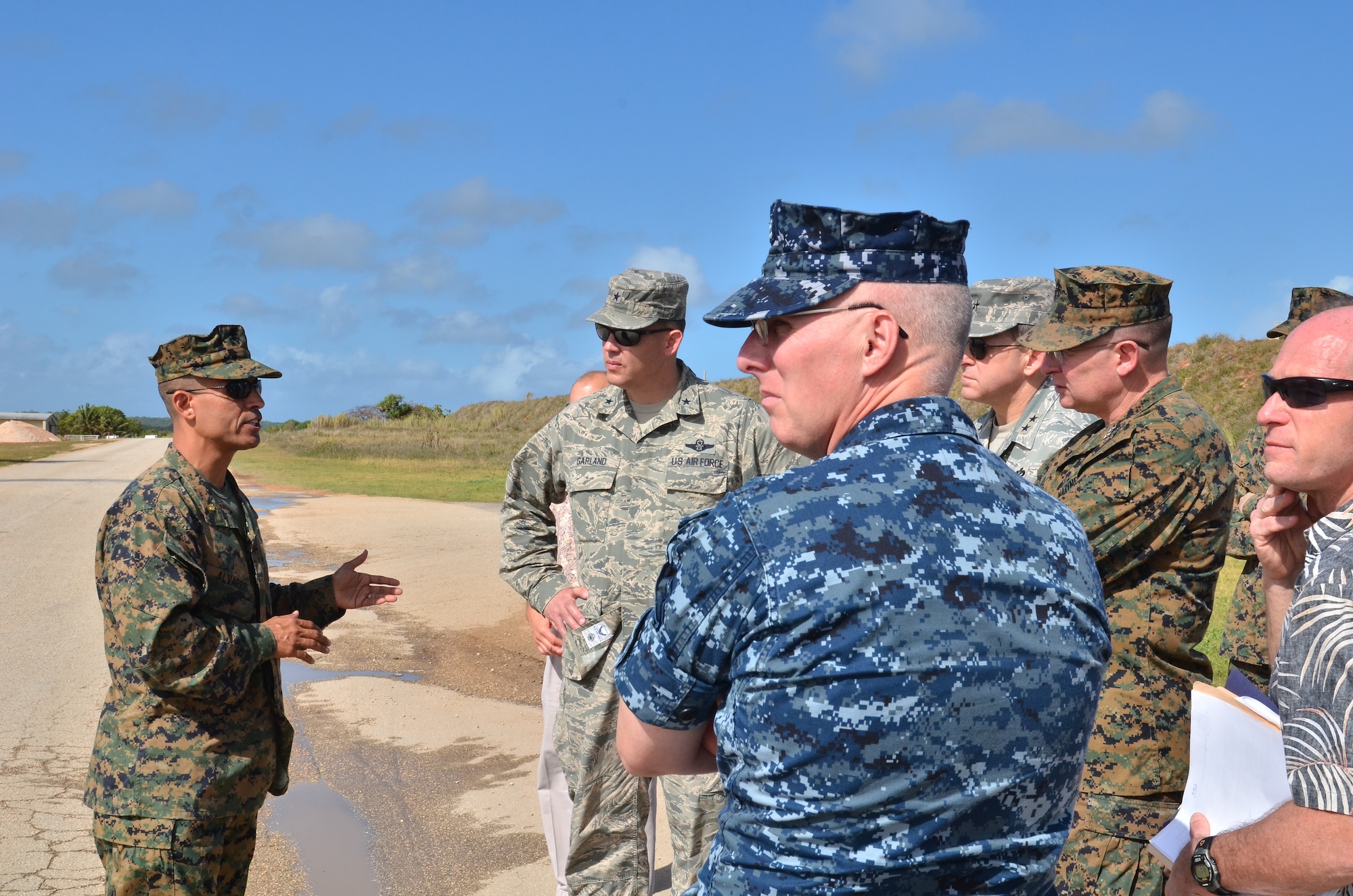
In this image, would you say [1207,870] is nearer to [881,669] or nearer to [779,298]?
[881,669]

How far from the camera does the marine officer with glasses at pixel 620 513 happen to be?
4328 millimetres

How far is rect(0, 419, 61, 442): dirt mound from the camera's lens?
71.6 meters

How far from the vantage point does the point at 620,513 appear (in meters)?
4.55

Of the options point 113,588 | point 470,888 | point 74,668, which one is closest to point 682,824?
point 470,888

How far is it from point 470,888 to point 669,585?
3.92 meters

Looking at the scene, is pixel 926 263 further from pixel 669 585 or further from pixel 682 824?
pixel 682 824

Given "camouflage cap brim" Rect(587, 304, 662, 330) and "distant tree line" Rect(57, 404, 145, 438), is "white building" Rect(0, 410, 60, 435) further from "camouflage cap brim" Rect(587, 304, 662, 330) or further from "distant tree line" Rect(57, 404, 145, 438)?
"camouflage cap brim" Rect(587, 304, 662, 330)

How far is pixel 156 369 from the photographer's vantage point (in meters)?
4.04

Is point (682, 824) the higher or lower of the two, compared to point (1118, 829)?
lower

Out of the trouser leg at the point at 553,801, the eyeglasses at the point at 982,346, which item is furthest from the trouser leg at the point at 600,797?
the eyeglasses at the point at 982,346

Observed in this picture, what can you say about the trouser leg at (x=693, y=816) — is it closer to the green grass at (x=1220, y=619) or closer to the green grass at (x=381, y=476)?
the green grass at (x=1220, y=619)

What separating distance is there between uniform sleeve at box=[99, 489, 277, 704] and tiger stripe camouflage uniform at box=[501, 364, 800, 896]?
4.27 feet

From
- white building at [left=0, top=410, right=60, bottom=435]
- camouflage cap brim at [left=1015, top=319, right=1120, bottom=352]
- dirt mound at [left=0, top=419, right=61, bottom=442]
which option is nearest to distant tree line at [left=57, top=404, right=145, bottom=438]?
white building at [left=0, top=410, right=60, bottom=435]

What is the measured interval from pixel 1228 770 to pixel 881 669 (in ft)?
4.34
